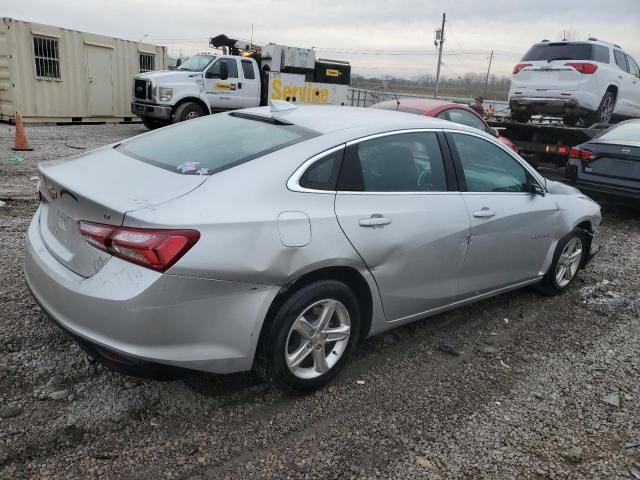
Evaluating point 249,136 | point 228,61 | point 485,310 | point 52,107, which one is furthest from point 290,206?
point 52,107

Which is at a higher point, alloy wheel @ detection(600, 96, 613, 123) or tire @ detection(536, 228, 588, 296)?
alloy wheel @ detection(600, 96, 613, 123)

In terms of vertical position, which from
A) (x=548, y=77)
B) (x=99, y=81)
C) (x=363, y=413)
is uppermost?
(x=548, y=77)

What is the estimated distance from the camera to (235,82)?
15.5m

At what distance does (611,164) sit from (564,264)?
12.2 feet

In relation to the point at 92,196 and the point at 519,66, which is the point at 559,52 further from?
the point at 92,196

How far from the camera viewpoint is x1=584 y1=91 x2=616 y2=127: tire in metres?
11.5

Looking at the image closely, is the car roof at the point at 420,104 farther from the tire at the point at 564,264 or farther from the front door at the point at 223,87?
the front door at the point at 223,87

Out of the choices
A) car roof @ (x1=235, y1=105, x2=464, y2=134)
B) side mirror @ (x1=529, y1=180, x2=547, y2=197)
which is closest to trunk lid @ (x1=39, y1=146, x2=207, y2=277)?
car roof @ (x1=235, y1=105, x2=464, y2=134)

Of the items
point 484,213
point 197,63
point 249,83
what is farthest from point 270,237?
point 249,83

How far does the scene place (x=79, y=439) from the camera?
2588mm

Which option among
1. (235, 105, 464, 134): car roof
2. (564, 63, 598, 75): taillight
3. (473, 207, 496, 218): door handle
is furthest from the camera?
(564, 63, 598, 75): taillight

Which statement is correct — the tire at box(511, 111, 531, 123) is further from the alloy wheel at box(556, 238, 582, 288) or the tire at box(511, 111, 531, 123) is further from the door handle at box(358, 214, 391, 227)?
the door handle at box(358, 214, 391, 227)

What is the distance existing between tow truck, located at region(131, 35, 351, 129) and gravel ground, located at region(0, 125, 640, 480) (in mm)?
10969

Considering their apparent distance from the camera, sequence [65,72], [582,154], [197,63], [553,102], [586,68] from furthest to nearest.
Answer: [65,72] < [197,63] < [553,102] < [586,68] < [582,154]
